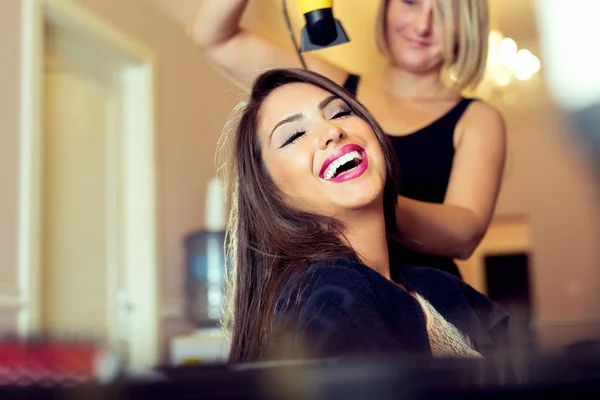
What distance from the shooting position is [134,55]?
4.81 ft

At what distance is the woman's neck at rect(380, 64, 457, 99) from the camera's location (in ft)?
1.80

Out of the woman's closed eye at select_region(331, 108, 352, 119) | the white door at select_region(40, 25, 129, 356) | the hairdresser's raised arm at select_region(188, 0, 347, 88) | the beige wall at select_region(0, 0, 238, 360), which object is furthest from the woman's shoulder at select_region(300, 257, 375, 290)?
the beige wall at select_region(0, 0, 238, 360)

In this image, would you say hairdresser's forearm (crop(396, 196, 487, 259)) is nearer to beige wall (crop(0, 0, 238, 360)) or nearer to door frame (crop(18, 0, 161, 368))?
door frame (crop(18, 0, 161, 368))

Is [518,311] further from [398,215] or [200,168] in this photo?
[200,168]

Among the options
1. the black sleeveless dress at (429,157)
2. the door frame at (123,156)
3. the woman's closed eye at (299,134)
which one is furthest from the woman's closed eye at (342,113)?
the door frame at (123,156)

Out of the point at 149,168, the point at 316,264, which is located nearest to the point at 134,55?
the point at 149,168

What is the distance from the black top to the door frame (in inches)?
20.1

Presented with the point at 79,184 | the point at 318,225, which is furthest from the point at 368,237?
the point at 79,184

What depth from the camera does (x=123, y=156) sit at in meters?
1.53

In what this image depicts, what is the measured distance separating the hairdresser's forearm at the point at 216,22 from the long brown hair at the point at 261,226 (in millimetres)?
84

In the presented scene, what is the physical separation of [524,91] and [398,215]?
1.82 m

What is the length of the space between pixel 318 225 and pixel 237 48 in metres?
0.22

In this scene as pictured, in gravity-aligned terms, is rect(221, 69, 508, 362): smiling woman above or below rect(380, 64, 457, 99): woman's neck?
below

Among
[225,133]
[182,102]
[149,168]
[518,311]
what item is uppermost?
[182,102]
